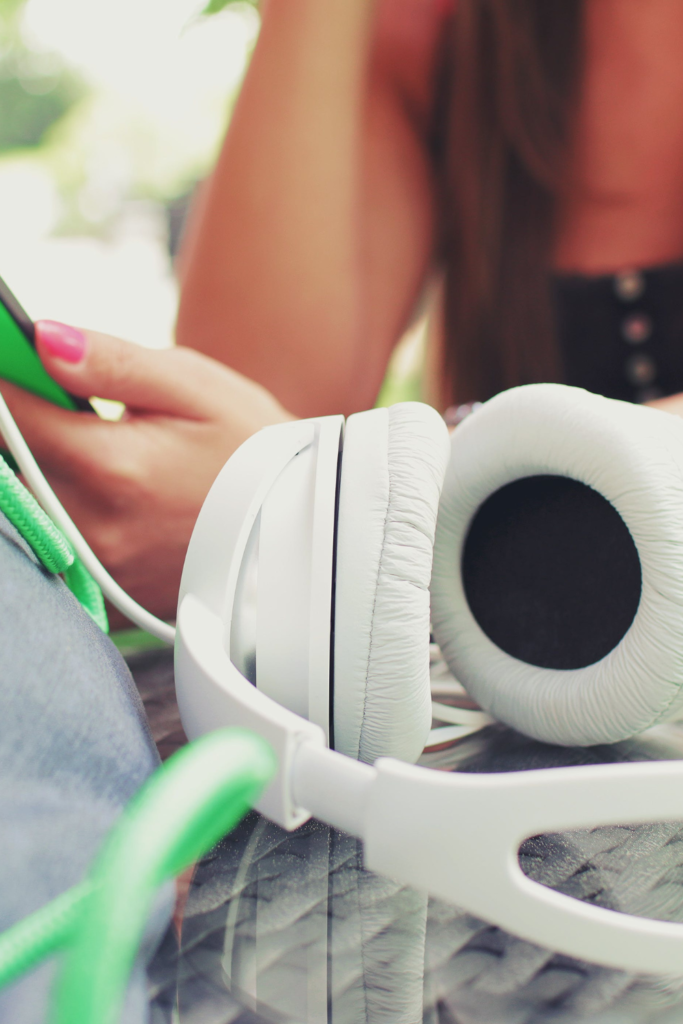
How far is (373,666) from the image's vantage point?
25 cm

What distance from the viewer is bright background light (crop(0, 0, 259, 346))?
3.53m

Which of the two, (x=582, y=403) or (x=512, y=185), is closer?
(x=582, y=403)

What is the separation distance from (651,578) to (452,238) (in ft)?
2.26

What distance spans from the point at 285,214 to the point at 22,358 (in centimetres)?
46

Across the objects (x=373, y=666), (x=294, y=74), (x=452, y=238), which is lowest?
(x=452, y=238)

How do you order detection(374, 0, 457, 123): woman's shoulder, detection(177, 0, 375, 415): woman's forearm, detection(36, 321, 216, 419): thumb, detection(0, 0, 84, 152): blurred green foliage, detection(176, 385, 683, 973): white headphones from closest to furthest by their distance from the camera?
detection(176, 385, 683, 973): white headphones < detection(36, 321, 216, 419): thumb < detection(177, 0, 375, 415): woman's forearm < detection(374, 0, 457, 123): woman's shoulder < detection(0, 0, 84, 152): blurred green foliage

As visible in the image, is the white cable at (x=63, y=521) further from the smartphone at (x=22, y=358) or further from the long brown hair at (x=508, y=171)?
the long brown hair at (x=508, y=171)

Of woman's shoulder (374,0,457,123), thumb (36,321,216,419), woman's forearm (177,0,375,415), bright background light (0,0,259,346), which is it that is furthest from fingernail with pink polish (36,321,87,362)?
bright background light (0,0,259,346)

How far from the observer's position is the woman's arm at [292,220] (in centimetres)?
73

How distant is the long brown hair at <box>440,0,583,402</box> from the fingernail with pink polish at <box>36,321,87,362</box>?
555mm

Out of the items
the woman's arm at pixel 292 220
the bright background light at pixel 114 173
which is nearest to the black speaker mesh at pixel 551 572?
the woman's arm at pixel 292 220

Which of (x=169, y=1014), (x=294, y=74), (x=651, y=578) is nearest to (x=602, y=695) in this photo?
(x=651, y=578)

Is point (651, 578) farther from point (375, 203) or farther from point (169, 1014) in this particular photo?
point (375, 203)

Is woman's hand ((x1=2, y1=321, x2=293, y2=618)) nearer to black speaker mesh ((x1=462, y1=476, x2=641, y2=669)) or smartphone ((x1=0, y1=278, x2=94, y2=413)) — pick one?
smartphone ((x1=0, y1=278, x2=94, y2=413))
